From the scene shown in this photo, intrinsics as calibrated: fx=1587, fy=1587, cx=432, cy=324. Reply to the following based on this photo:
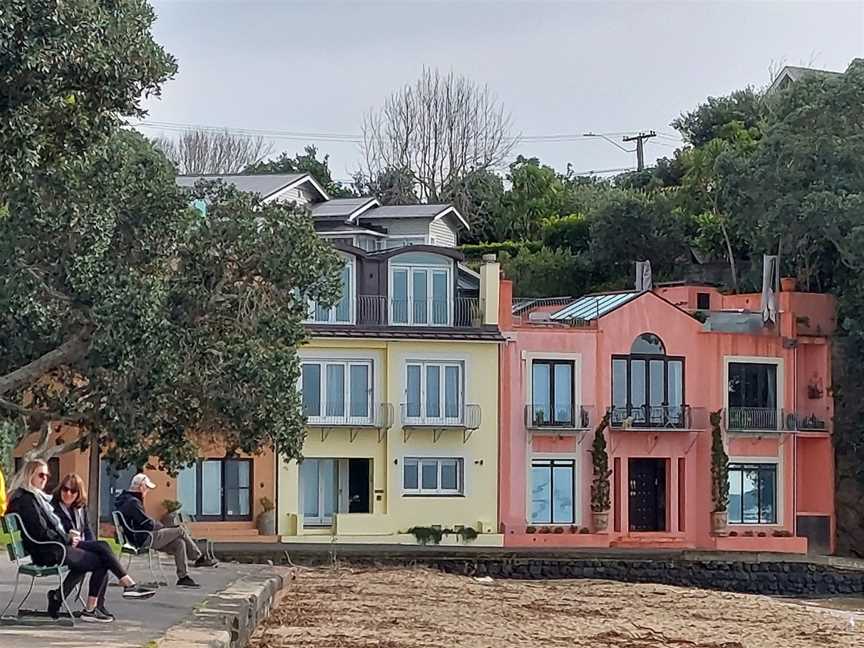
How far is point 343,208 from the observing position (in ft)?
186

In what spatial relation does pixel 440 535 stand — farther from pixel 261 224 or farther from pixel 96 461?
pixel 261 224

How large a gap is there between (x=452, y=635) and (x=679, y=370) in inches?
1135

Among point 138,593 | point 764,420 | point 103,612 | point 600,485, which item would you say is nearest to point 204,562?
→ point 138,593

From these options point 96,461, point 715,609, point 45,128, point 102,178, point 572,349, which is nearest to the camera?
point 45,128

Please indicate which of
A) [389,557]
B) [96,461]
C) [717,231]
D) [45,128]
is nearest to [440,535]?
[389,557]

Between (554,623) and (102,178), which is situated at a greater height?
(102,178)

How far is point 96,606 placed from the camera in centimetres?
1352

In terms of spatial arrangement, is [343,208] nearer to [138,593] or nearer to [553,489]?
[553,489]

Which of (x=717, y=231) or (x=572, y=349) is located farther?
(x=717, y=231)

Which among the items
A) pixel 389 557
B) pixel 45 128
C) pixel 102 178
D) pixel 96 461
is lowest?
pixel 389 557

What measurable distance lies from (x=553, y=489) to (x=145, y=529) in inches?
1052

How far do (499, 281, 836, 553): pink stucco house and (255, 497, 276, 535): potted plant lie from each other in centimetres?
615

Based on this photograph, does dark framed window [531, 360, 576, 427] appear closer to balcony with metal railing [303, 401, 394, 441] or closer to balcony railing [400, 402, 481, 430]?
balcony railing [400, 402, 481, 430]

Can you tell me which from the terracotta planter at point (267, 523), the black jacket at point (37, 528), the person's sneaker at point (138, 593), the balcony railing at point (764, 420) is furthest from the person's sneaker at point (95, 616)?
the balcony railing at point (764, 420)
